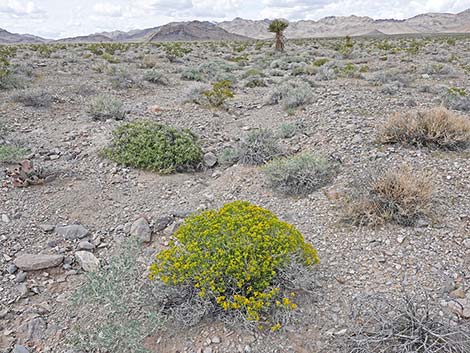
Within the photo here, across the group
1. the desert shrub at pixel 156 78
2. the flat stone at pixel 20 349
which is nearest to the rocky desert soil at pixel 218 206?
the flat stone at pixel 20 349

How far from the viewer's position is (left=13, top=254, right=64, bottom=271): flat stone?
13.0 ft

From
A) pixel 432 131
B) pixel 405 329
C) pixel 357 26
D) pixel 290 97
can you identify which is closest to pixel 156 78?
pixel 290 97

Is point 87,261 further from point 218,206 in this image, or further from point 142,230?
point 218,206

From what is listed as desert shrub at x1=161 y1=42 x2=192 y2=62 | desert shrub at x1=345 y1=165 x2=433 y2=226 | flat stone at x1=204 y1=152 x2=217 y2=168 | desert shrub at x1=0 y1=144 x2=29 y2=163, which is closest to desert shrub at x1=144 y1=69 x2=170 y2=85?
desert shrub at x1=0 y1=144 x2=29 y2=163

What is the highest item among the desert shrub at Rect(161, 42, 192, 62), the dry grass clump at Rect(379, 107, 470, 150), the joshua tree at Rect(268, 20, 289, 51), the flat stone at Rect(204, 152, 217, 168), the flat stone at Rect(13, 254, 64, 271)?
the joshua tree at Rect(268, 20, 289, 51)

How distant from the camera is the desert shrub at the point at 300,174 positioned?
4984 millimetres

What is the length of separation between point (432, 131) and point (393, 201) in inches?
75.9

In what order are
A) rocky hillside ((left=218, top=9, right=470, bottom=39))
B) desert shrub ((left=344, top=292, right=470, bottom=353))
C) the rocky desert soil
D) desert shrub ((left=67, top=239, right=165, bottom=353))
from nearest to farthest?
desert shrub ((left=344, top=292, right=470, bottom=353))
desert shrub ((left=67, top=239, right=165, bottom=353))
the rocky desert soil
rocky hillside ((left=218, top=9, right=470, bottom=39))

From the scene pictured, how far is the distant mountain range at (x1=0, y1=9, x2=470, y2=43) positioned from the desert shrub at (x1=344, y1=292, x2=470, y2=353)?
108506 millimetres

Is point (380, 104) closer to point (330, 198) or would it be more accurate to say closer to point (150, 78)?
point (330, 198)

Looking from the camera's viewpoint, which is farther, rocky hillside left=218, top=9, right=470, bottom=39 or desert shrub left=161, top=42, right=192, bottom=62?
rocky hillside left=218, top=9, right=470, bottom=39

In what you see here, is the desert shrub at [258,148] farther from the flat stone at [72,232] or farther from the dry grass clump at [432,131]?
the flat stone at [72,232]

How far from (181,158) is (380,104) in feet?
14.3

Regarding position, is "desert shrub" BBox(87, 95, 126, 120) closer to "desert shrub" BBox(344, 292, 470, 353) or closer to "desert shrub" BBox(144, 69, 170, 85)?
"desert shrub" BBox(144, 69, 170, 85)
